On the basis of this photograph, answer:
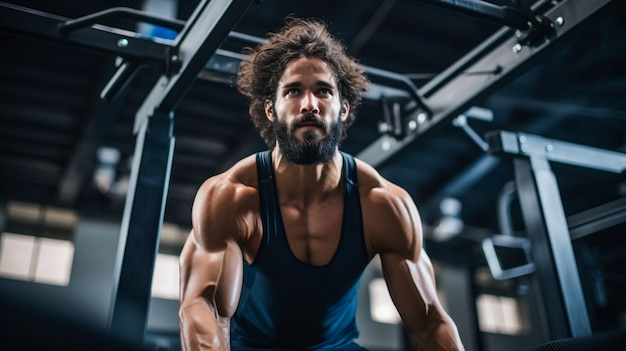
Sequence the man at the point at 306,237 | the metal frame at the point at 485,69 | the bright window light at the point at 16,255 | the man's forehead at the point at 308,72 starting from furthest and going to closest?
the bright window light at the point at 16,255
the metal frame at the point at 485,69
the man's forehead at the point at 308,72
the man at the point at 306,237

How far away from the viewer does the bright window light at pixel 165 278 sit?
754cm

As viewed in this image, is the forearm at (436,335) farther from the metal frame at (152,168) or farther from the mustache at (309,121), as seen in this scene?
the metal frame at (152,168)

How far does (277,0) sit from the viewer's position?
429cm

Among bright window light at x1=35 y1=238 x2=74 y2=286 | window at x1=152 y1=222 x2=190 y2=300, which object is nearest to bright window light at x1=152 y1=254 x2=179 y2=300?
window at x1=152 y1=222 x2=190 y2=300

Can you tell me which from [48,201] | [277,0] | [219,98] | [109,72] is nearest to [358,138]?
[219,98]

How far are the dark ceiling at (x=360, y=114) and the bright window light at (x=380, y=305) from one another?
1.64 m

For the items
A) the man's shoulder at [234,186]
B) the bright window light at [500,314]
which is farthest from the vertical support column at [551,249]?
the bright window light at [500,314]

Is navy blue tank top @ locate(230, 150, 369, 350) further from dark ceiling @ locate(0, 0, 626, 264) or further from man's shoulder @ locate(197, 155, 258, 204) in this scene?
dark ceiling @ locate(0, 0, 626, 264)

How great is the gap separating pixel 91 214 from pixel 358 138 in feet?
11.9

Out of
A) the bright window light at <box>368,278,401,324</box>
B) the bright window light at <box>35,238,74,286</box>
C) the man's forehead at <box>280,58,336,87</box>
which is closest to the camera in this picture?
the man's forehead at <box>280,58,336,87</box>

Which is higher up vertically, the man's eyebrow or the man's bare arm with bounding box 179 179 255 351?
the man's eyebrow

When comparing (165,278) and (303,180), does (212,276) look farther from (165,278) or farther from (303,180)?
(165,278)

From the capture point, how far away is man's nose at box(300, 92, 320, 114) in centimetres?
175

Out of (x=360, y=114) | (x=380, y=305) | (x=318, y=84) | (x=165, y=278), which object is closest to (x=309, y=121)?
(x=318, y=84)
